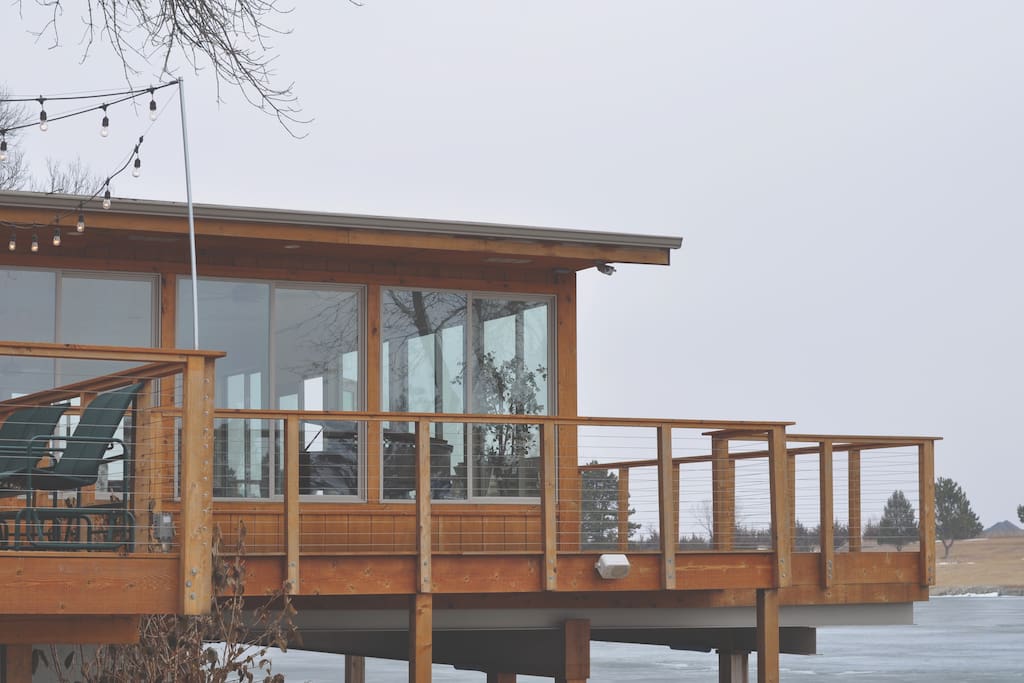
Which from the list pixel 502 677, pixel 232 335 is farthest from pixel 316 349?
pixel 502 677

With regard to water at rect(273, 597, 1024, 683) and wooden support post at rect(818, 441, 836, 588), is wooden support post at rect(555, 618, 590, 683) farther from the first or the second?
Answer: water at rect(273, 597, 1024, 683)

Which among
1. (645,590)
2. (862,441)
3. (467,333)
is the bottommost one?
(645,590)

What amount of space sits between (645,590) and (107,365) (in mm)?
4079

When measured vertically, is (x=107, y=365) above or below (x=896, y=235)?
below

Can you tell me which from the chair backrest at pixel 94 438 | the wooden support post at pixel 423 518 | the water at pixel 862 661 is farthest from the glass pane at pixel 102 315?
the water at pixel 862 661

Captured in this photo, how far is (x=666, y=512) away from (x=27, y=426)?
4.24 metres

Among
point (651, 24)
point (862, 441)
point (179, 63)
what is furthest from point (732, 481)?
point (651, 24)

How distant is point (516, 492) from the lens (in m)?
12.0

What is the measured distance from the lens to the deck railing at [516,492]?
32.2 ft

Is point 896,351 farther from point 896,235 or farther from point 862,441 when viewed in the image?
point 862,441

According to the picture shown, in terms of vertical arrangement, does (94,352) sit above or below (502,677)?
above

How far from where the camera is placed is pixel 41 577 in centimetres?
709

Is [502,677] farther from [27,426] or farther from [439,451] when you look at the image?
[27,426]

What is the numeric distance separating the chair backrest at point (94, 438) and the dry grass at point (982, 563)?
66.2 m
